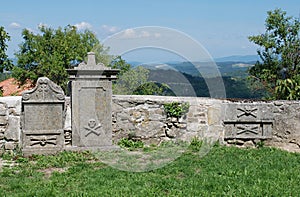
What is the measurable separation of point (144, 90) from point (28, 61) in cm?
839

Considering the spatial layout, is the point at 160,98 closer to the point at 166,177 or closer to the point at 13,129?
the point at 166,177

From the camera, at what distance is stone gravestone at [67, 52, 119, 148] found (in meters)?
6.80

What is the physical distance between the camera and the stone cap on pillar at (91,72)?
676 cm

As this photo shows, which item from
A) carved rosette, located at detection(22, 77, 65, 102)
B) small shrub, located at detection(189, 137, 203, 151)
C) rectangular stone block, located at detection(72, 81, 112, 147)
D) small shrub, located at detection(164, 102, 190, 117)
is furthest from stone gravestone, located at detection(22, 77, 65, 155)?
small shrub, located at detection(189, 137, 203, 151)

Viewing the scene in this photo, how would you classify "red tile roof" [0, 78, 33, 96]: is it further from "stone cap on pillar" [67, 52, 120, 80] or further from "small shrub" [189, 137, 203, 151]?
"small shrub" [189, 137, 203, 151]

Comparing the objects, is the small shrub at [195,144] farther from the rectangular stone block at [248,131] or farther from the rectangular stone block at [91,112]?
the rectangular stone block at [91,112]

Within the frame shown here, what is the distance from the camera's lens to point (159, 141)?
7340mm

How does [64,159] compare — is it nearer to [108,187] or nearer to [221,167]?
[108,187]

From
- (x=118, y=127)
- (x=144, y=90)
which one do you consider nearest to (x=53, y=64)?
(x=144, y=90)

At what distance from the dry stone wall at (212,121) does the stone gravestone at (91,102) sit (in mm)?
320

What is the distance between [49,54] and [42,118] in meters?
9.00

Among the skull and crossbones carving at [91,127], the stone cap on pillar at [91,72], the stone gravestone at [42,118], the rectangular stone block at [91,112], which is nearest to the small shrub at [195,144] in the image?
the rectangular stone block at [91,112]

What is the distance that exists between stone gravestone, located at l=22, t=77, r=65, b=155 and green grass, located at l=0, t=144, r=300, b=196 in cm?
27

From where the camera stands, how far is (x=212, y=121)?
7293 millimetres
